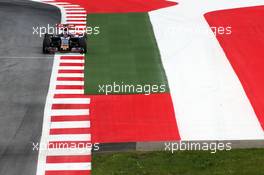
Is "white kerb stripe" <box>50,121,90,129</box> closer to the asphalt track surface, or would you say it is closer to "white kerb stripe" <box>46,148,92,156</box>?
the asphalt track surface

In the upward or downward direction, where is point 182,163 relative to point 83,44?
downward

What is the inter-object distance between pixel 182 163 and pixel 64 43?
1495 cm

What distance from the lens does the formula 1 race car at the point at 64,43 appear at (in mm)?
36500

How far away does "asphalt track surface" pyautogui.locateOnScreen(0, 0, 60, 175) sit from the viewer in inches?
990

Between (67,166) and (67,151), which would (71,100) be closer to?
(67,151)

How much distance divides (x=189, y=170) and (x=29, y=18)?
2372 cm

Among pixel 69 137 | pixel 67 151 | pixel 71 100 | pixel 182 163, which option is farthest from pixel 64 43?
pixel 182 163

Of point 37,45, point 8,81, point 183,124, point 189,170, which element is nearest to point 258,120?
point 183,124

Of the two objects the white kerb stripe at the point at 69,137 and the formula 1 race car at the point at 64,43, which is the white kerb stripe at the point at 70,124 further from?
the formula 1 race car at the point at 64,43

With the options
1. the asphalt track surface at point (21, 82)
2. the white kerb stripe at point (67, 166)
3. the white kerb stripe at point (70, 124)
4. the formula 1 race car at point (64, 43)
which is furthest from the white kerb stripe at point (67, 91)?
the white kerb stripe at point (67, 166)

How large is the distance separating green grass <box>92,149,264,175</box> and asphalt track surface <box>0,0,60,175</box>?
3144mm

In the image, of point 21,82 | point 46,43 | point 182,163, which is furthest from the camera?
point 46,43

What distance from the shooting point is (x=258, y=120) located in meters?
28.8

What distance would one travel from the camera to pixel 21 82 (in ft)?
106
